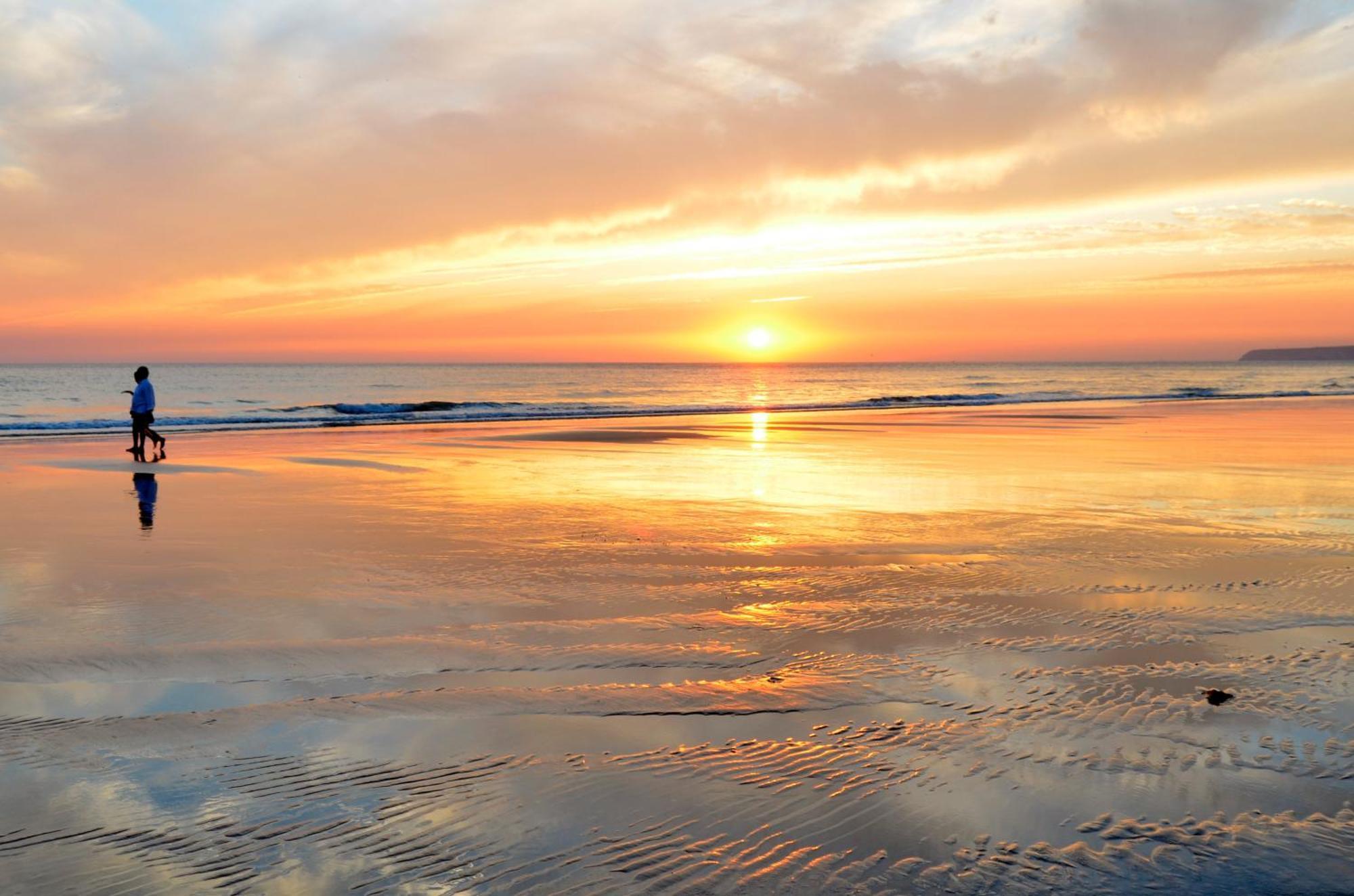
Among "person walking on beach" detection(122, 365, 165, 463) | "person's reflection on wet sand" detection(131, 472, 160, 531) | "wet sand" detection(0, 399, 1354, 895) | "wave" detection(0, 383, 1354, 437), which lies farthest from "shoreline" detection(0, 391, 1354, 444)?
"wet sand" detection(0, 399, 1354, 895)

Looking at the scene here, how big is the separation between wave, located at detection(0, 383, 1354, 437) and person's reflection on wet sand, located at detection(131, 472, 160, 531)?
15086mm

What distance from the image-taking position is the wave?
109 ft

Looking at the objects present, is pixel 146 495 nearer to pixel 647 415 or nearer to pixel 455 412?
pixel 455 412

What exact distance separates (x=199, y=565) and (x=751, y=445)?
16.2 m

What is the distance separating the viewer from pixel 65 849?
3920 millimetres

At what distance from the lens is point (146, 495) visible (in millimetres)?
14523

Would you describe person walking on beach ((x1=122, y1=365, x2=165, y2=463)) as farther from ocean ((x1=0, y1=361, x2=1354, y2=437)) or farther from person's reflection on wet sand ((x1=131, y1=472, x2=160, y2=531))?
ocean ((x1=0, y1=361, x2=1354, y2=437))

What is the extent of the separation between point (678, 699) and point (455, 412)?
38.7m

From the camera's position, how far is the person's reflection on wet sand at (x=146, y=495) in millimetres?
12148

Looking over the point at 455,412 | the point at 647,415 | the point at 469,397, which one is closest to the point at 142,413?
the point at 455,412

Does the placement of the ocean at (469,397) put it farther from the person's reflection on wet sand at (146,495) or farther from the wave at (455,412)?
the person's reflection on wet sand at (146,495)

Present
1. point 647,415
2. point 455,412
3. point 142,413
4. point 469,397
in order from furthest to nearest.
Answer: point 469,397
point 455,412
point 647,415
point 142,413

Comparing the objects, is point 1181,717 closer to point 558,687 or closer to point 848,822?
point 848,822

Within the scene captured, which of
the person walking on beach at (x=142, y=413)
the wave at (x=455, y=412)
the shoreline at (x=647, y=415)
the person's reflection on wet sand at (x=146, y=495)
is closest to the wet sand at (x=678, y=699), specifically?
the person's reflection on wet sand at (x=146, y=495)
